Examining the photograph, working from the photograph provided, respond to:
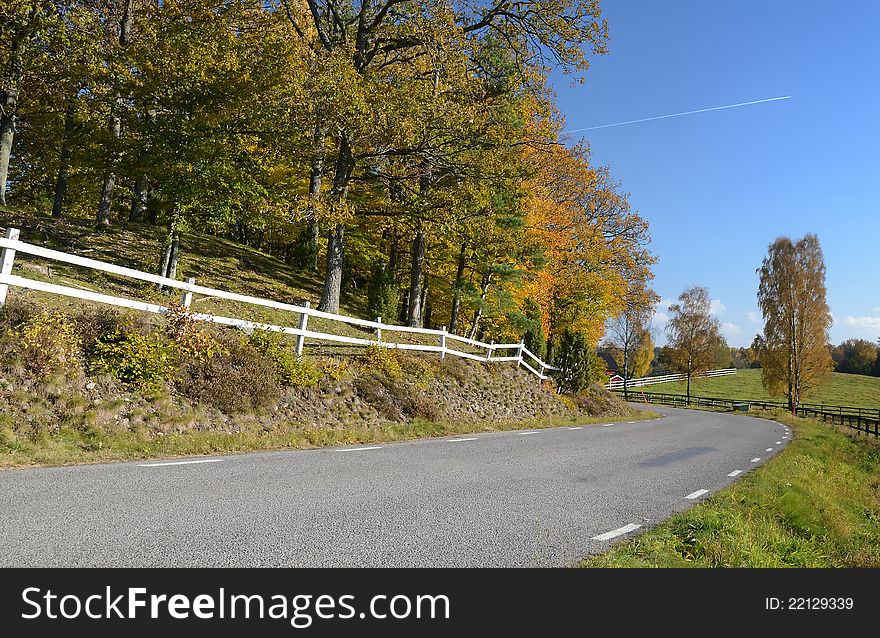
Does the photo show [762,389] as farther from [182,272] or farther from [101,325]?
[101,325]

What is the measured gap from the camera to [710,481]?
9.07 m

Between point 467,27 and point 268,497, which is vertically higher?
point 467,27

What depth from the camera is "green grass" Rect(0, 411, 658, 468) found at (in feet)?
22.6

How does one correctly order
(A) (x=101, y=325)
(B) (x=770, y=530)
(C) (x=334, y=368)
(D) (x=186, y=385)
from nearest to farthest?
(B) (x=770, y=530)
(A) (x=101, y=325)
(D) (x=186, y=385)
(C) (x=334, y=368)

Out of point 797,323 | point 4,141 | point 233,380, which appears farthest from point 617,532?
point 797,323

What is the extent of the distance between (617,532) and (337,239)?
15028 mm

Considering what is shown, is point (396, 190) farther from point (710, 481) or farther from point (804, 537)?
point (804, 537)

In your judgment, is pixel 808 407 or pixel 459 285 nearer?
pixel 459 285

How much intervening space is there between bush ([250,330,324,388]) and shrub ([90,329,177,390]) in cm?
230

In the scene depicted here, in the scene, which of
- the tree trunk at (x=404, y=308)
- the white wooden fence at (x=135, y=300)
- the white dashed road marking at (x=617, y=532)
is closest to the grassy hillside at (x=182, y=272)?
the white wooden fence at (x=135, y=300)

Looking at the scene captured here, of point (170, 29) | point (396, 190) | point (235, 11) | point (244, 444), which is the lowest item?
point (244, 444)

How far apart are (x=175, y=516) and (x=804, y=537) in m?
6.30

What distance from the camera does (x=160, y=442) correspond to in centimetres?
830

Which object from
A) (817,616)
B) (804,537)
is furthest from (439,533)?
(804,537)
